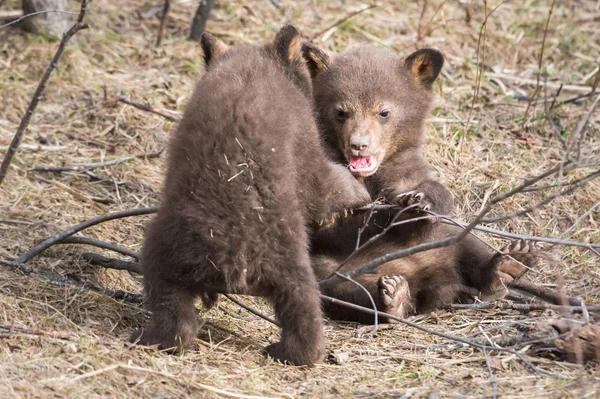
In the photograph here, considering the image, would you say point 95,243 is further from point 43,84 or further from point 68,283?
point 43,84

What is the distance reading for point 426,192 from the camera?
5273 millimetres

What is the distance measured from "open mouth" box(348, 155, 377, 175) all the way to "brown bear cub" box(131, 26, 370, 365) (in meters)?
1.13

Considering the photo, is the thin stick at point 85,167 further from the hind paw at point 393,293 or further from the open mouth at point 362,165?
the hind paw at point 393,293

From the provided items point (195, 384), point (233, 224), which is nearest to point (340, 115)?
point (233, 224)

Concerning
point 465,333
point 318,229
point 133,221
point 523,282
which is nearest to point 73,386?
point 318,229

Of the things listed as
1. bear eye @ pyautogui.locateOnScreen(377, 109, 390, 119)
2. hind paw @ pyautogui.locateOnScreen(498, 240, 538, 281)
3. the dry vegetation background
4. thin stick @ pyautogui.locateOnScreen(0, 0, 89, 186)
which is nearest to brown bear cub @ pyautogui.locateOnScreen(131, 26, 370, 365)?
the dry vegetation background

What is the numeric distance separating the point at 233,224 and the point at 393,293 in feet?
4.45

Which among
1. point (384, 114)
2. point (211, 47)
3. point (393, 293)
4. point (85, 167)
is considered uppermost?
point (211, 47)

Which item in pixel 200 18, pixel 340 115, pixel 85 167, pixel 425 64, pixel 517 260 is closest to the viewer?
pixel 517 260

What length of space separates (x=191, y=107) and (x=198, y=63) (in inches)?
157

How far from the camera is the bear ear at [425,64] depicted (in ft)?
19.4

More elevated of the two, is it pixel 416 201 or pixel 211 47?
pixel 211 47

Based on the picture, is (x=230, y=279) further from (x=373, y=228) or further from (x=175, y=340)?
(x=373, y=228)

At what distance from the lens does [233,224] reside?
159 inches
